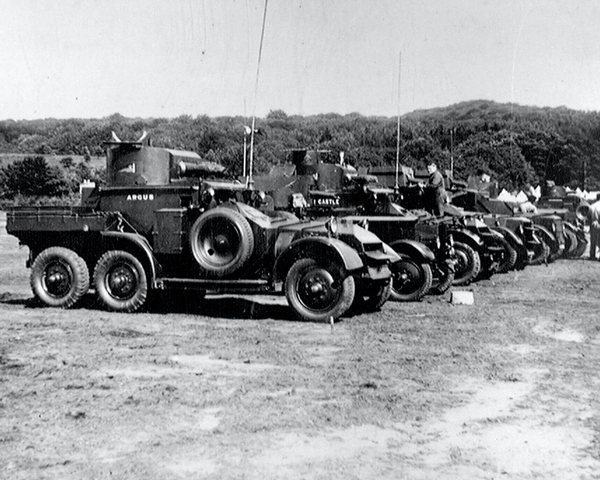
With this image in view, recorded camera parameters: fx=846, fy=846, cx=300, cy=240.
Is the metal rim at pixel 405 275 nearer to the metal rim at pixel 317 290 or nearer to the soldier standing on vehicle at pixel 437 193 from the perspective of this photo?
the soldier standing on vehicle at pixel 437 193

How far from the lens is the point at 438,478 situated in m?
4.84

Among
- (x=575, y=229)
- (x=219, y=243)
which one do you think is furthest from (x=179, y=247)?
(x=575, y=229)

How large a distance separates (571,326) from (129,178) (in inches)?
254

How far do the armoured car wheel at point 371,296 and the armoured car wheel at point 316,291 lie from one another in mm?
1128

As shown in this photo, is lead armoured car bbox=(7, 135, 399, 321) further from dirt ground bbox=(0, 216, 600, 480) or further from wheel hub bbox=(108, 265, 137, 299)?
dirt ground bbox=(0, 216, 600, 480)

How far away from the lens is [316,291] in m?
10.8

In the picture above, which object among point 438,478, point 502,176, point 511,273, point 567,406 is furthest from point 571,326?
point 502,176

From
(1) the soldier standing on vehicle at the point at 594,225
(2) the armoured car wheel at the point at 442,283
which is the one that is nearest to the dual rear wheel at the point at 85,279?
(2) the armoured car wheel at the point at 442,283

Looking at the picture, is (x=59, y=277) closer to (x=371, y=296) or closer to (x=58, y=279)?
(x=58, y=279)

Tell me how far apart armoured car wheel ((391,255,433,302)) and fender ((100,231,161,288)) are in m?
3.83

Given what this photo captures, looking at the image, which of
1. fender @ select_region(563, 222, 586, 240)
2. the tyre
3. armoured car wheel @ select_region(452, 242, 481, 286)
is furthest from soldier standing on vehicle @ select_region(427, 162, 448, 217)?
A: fender @ select_region(563, 222, 586, 240)

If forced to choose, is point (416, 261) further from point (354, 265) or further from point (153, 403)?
point (153, 403)

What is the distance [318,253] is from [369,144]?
2057 inches

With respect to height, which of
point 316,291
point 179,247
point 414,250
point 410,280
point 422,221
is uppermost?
point 422,221
